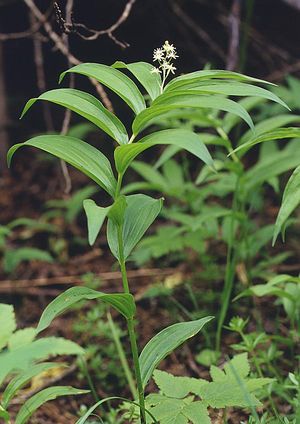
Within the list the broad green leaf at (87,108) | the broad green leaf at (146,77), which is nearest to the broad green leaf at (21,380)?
the broad green leaf at (87,108)

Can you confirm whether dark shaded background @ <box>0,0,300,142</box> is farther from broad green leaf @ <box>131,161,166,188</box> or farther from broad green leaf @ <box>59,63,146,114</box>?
broad green leaf @ <box>59,63,146,114</box>

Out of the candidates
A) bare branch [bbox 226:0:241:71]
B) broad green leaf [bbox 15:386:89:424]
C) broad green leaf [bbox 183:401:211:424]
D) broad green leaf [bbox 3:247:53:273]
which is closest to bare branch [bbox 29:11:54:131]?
broad green leaf [bbox 3:247:53:273]

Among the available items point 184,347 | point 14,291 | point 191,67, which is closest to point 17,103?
point 191,67

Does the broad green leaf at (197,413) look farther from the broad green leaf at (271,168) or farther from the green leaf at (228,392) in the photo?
the broad green leaf at (271,168)

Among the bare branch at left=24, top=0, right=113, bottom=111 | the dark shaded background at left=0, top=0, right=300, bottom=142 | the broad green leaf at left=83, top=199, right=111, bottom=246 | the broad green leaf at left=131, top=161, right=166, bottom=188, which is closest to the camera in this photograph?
the broad green leaf at left=83, top=199, right=111, bottom=246

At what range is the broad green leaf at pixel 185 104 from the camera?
138 cm

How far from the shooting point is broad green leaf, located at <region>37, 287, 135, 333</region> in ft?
4.57

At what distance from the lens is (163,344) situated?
1618mm

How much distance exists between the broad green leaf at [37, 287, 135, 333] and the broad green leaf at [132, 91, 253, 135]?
1.23 ft

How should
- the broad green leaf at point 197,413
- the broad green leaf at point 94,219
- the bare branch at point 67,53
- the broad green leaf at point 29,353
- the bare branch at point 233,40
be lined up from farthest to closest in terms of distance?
the bare branch at point 233,40
the bare branch at point 67,53
the broad green leaf at point 197,413
the broad green leaf at point 94,219
the broad green leaf at point 29,353

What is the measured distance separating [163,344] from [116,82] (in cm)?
63

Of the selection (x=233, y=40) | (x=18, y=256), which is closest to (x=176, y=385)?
(x=18, y=256)

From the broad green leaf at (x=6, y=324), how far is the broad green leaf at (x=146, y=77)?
569mm

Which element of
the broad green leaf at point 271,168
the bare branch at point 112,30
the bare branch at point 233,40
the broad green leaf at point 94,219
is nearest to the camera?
the broad green leaf at point 94,219
